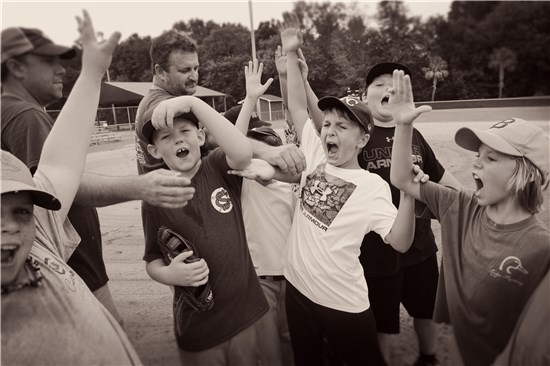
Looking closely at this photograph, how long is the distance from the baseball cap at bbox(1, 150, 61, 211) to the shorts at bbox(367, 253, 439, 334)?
1.58 m

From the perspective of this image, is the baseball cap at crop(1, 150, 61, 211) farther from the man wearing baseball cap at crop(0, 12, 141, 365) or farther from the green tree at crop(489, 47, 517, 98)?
the green tree at crop(489, 47, 517, 98)

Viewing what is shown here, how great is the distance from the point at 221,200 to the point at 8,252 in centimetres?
80

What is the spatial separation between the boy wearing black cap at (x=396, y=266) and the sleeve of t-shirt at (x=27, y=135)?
1.56 meters

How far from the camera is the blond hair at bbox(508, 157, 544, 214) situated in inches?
52.3

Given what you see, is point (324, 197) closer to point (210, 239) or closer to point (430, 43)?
point (210, 239)

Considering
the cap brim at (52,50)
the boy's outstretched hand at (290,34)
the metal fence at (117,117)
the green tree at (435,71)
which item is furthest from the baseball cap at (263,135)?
the metal fence at (117,117)

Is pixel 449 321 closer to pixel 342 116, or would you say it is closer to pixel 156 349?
pixel 342 116

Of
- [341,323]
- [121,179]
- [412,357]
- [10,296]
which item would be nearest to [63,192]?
[121,179]

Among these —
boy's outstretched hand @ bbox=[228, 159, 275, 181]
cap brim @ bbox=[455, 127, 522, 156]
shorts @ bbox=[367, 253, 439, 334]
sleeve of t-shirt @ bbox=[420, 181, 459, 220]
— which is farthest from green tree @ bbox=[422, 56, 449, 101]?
boy's outstretched hand @ bbox=[228, 159, 275, 181]

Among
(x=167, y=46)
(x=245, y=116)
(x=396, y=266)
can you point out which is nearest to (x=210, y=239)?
(x=245, y=116)

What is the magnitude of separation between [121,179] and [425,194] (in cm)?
121

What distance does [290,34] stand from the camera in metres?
2.22

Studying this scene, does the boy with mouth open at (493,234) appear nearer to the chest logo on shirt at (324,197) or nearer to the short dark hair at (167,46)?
the chest logo on shirt at (324,197)

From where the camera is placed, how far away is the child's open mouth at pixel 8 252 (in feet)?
3.21
